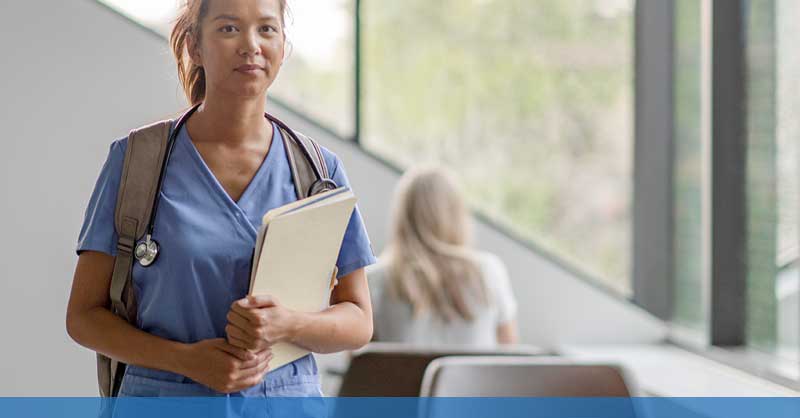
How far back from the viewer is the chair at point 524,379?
2.05m

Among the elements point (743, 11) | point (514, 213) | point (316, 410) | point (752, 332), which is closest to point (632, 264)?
point (752, 332)

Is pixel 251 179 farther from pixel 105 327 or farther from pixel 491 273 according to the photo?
pixel 491 273

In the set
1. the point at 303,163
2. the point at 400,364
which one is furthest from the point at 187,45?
the point at 400,364

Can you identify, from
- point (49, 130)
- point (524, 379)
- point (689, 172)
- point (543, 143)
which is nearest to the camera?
point (49, 130)

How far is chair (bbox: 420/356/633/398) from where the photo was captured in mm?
2051

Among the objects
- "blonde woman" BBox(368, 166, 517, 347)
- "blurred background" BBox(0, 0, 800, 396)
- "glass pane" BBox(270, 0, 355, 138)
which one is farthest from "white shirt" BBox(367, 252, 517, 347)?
"glass pane" BBox(270, 0, 355, 138)

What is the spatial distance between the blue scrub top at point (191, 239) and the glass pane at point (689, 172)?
2.96 meters

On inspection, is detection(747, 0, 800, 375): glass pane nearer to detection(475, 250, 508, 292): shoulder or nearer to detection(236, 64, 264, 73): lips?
detection(475, 250, 508, 292): shoulder

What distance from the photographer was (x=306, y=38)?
77 centimetres

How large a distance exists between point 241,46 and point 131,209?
0.40 feet

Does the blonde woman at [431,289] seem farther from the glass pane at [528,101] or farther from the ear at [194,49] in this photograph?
the ear at [194,49]

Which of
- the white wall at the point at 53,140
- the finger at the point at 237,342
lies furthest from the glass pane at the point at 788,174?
the finger at the point at 237,342

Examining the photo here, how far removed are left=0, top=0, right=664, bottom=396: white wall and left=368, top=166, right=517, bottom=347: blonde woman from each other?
209 centimetres

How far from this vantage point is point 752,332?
320 centimetres
